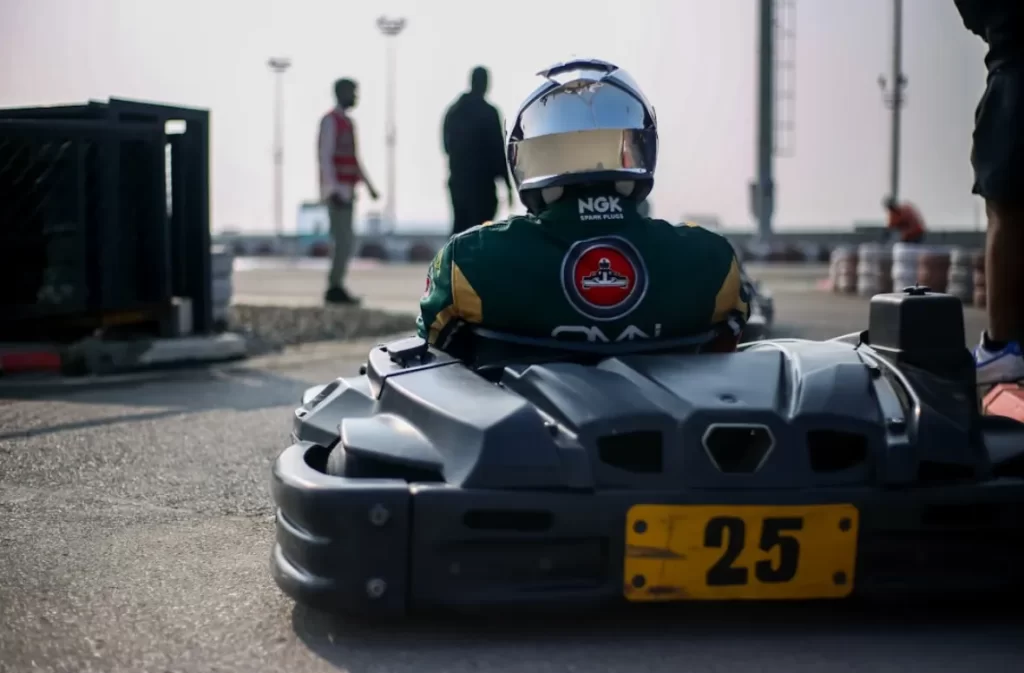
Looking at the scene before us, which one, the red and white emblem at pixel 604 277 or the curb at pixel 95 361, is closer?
the red and white emblem at pixel 604 277

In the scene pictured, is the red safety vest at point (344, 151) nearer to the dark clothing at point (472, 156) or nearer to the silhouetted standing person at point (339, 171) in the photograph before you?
the silhouetted standing person at point (339, 171)

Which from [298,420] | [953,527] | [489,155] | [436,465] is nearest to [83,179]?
[489,155]

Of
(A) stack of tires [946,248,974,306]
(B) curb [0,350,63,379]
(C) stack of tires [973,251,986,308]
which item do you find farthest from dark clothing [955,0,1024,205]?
(A) stack of tires [946,248,974,306]

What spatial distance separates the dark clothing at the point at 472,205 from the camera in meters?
10.1

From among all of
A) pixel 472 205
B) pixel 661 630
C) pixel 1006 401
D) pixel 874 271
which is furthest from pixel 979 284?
pixel 661 630

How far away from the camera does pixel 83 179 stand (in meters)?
7.28

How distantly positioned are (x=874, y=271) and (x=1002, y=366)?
1166 cm

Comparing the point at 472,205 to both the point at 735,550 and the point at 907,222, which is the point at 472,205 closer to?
the point at 735,550

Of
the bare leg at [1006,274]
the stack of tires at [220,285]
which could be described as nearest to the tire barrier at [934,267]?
the stack of tires at [220,285]

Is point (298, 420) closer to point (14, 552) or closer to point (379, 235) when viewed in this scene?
point (14, 552)

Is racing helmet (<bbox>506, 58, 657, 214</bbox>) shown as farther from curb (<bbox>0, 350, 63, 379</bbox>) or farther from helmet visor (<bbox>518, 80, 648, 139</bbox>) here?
curb (<bbox>0, 350, 63, 379</bbox>)

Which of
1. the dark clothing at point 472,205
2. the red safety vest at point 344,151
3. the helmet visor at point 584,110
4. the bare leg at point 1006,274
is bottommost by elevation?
the bare leg at point 1006,274

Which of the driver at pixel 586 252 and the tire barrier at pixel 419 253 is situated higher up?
the driver at pixel 586 252

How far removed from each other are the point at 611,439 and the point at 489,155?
296 inches
